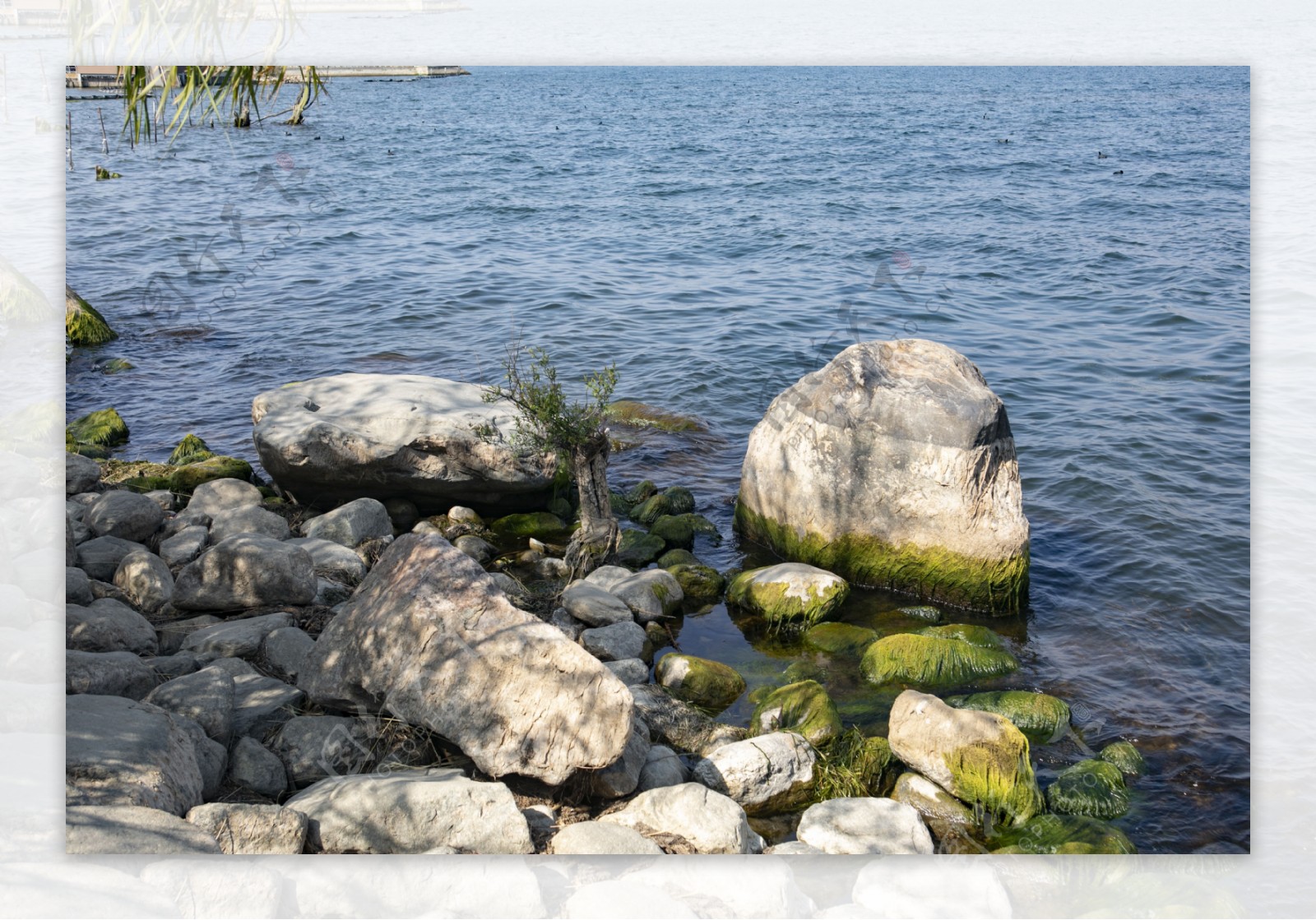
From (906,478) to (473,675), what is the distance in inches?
148

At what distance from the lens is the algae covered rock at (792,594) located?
743 cm

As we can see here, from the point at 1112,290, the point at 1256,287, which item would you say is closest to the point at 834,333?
the point at 1112,290

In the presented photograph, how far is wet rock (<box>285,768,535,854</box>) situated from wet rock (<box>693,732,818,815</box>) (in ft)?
4.08

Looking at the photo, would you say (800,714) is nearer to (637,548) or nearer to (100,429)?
(637,548)

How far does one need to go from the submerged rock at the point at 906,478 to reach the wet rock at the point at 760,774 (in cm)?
236

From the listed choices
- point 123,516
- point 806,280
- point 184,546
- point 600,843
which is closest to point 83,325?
point 123,516

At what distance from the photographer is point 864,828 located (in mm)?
5055

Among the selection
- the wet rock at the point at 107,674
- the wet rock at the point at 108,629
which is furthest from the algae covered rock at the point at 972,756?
the wet rock at the point at 108,629

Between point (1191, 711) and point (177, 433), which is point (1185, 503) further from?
point (177, 433)

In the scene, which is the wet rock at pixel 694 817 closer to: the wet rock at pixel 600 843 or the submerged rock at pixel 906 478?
the wet rock at pixel 600 843

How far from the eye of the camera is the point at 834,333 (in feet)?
35.4

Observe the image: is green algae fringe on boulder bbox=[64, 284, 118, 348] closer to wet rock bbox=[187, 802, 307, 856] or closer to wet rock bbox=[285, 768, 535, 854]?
wet rock bbox=[187, 802, 307, 856]

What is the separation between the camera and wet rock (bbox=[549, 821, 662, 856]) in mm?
4773

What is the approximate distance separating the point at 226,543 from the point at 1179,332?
7178mm
